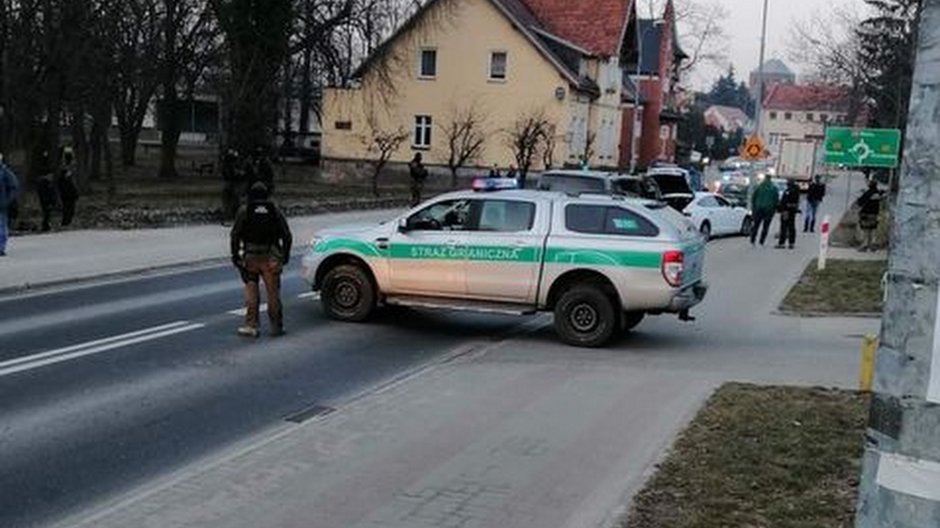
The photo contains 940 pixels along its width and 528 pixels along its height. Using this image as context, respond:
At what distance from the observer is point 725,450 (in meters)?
7.93

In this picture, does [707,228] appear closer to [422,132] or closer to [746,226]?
[746,226]

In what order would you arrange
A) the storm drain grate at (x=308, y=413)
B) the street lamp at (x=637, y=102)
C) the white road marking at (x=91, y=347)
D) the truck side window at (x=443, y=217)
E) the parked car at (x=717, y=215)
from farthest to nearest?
the street lamp at (x=637, y=102)
the parked car at (x=717, y=215)
the truck side window at (x=443, y=217)
the white road marking at (x=91, y=347)
the storm drain grate at (x=308, y=413)

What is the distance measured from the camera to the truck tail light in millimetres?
12984

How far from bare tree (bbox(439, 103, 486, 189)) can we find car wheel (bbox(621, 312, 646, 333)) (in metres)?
34.9

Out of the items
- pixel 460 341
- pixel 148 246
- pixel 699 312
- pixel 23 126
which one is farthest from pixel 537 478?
pixel 23 126

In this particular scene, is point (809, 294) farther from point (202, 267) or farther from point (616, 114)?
point (616, 114)

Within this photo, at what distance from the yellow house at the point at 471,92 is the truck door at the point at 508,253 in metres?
38.2

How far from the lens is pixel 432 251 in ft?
45.8

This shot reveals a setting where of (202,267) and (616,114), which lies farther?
(616,114)

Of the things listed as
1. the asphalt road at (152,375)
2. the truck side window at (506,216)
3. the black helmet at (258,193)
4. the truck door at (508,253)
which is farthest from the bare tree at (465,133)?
the black helmet at (258,193)

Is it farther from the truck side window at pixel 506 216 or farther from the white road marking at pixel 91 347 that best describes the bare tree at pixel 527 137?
the white road marking at pixel 91 347

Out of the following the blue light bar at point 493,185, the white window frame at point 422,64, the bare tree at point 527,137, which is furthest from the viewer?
the white window frame at point 422,64

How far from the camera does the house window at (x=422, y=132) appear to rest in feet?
183

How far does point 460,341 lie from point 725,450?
595 cm
